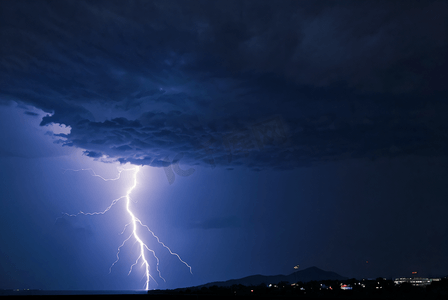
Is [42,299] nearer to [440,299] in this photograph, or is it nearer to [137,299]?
[137,299]

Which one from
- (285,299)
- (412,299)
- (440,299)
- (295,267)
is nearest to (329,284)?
(295,267)

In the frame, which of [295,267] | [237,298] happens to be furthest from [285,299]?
[295,267]

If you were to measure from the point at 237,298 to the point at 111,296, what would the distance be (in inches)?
176

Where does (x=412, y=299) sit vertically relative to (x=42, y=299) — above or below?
below

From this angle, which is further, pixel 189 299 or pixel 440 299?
pixel 440 299

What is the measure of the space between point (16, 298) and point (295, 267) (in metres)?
68.3

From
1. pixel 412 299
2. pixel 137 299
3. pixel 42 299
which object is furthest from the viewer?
pixel 412 299

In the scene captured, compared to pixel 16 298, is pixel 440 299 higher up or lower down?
lower down

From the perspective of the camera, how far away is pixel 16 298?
10586mm

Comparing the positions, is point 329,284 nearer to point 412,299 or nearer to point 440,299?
point 412,299

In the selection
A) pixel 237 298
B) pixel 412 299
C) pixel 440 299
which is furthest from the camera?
pixel 412 299

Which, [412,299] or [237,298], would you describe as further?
[412,299]

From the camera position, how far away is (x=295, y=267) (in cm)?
7131

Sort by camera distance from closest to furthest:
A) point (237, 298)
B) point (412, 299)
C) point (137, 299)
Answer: point (137, 299) < point (237, 298) < point (412, 299)
